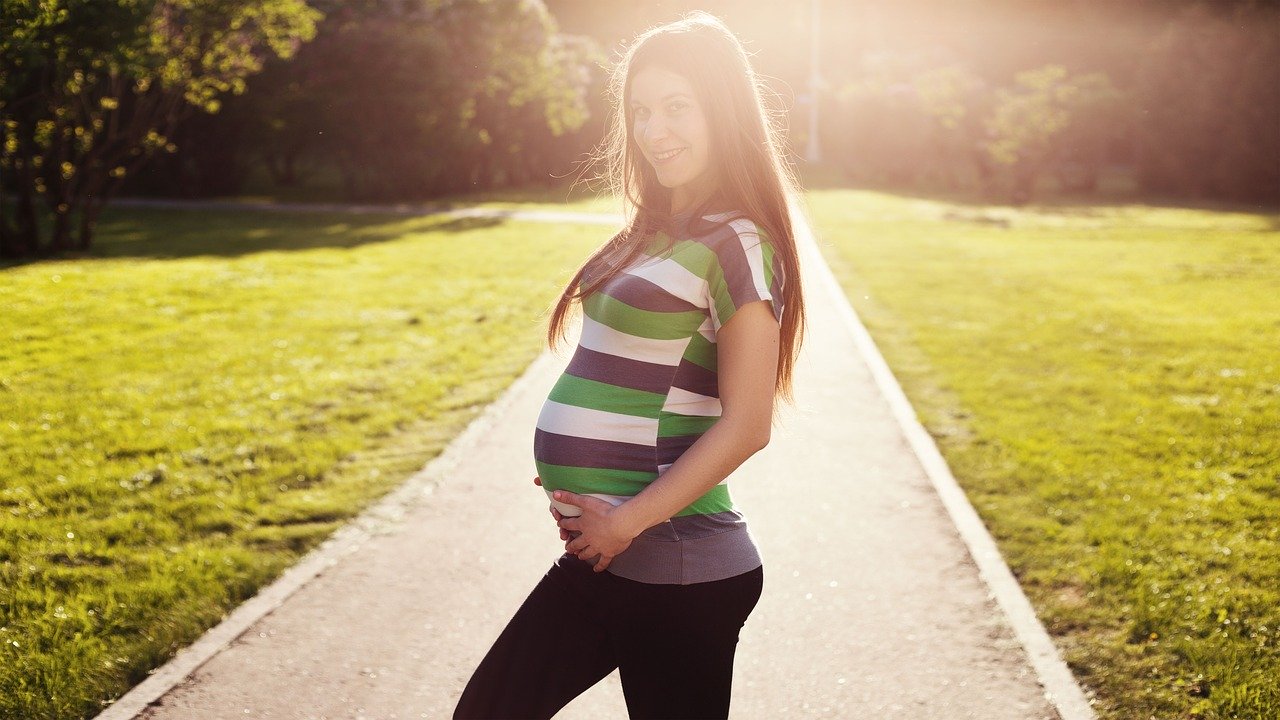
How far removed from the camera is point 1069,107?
3988 cm

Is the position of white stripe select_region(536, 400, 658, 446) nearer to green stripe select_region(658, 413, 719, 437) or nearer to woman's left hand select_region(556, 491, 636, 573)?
green stripe select_region(658, 413, 719, 437)

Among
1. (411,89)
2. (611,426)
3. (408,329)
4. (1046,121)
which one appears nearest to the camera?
(611,426)

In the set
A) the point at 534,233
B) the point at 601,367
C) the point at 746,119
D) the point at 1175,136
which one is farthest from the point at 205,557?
the point at 1175,136

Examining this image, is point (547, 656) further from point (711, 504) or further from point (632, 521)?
point (711, 504)

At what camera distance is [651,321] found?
2.17 m

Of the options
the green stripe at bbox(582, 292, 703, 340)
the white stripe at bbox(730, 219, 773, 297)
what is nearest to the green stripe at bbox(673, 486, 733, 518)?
the green stripe at bbox(582, 292, 703, 340)

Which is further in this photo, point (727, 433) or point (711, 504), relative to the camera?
point (711, 504)

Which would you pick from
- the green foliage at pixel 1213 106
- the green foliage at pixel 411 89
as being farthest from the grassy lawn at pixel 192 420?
the green foliage at pixel 1213 106

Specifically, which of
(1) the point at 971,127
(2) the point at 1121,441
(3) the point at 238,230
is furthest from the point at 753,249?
(1) the point at 971,127

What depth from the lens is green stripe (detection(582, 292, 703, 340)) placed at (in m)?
2.17

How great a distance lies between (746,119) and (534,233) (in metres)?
22.0

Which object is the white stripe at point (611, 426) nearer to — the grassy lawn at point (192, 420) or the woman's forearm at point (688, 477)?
the woman's forearm at point (688, 477)

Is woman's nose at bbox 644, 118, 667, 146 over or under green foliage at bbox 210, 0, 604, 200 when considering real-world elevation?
under

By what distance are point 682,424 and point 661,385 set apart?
119 mm
